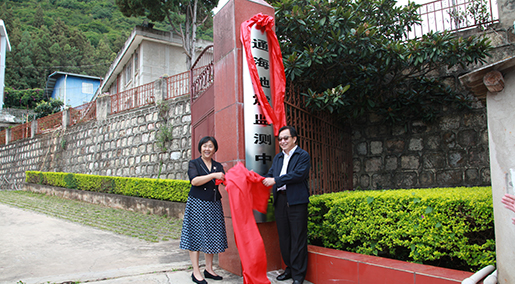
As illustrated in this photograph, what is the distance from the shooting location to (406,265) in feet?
9.07

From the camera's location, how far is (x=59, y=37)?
36.6m

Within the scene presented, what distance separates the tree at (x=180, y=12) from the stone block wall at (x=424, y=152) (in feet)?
37.1

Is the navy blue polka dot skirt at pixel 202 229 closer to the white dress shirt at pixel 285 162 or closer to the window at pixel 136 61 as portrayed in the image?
the white dress shirt at pixel 285 162

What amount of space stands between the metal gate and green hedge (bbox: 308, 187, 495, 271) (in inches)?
42.0

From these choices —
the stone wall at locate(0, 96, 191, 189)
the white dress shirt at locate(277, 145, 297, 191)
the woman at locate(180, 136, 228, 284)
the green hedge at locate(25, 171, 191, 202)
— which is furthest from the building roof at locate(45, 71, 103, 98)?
the white dress shirt at locate(277, 145, 297, 191)

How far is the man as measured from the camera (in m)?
3.26

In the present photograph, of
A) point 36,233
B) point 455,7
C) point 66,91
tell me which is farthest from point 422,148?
point 66,91

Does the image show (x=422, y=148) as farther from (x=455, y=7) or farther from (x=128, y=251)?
(x=128, y=251)

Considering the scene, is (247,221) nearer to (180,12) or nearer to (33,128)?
(180,12)

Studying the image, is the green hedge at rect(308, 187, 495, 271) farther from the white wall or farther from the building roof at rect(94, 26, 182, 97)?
the building roof at rect(94, 26, 182, 97)

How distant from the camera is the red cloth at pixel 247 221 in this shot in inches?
121

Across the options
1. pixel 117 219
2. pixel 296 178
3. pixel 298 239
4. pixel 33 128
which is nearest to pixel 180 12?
pixel 33 128

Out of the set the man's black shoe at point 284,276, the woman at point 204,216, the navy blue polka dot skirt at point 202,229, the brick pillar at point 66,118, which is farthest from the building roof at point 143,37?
the man's black shoe at point 284,276

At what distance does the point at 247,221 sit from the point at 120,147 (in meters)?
10.4
